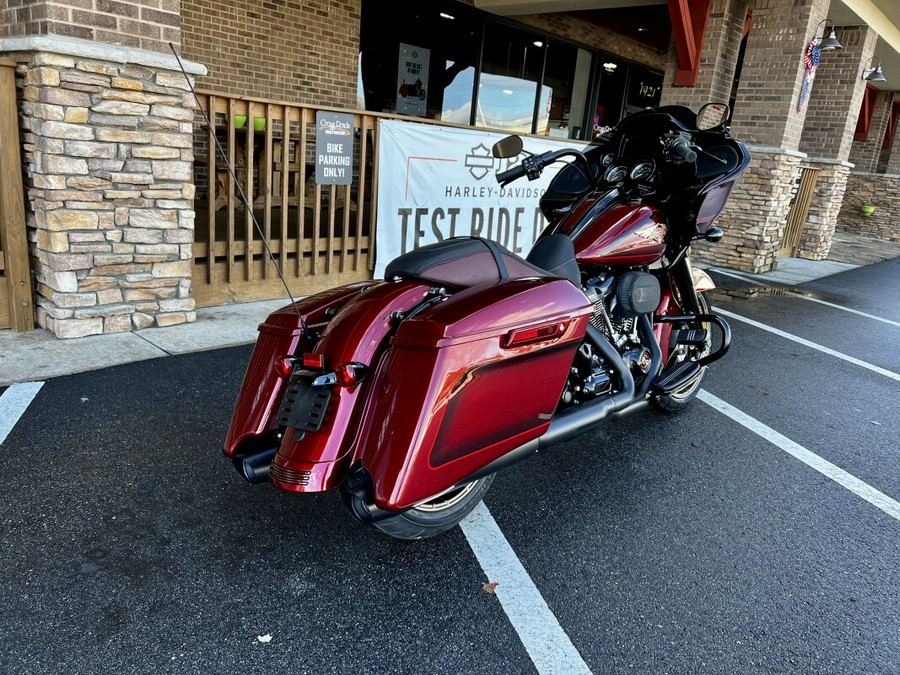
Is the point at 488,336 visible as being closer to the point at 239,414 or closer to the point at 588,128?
the point at 239,414

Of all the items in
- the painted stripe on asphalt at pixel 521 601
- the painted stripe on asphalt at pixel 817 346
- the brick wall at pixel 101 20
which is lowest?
the painted stripe on asphalt at pixel 521 601

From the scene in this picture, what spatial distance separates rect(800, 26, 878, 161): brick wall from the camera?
11109mm

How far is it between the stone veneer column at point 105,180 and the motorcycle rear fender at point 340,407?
276cm

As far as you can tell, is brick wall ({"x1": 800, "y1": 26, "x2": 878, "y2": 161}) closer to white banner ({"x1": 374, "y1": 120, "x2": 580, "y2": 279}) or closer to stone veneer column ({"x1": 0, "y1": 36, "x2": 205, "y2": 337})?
white banner ({"x1": 374, "y1": 120, "x2": 580, "y2": 279})

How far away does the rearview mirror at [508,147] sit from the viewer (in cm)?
290

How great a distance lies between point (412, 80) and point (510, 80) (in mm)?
2430

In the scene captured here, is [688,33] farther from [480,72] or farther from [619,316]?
[619,316]

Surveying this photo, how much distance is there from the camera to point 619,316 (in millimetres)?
3020

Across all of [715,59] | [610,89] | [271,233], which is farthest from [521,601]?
[610,89]

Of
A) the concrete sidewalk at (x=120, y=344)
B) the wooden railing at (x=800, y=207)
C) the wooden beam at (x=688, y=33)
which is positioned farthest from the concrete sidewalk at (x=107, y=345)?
the wooden railing at (x=800, y=207)

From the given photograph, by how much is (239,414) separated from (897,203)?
823 inches

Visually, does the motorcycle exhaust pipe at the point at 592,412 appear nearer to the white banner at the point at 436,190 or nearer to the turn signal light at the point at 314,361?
the turn signal light at the point at 314,361

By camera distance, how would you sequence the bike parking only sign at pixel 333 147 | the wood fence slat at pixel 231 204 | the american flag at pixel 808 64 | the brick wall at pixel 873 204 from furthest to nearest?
the brick wall at pixel 873 204, the american flag at pixel 808 64, the bike parking only sign at pixel 333 147, the wood fence slat at pixel 231 204

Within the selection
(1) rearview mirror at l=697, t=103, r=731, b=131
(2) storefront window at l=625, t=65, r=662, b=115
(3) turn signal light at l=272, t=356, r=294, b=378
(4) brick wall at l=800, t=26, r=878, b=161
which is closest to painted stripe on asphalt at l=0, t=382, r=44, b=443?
(3) turn signal light at l=272, t=356, r=294, b=378
